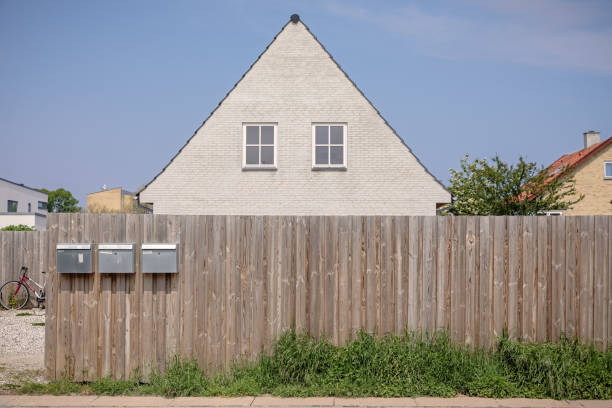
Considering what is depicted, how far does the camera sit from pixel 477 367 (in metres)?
6.77

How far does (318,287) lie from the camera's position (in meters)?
7.14

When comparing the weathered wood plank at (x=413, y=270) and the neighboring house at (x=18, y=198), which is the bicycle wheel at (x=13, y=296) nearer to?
the weathered wood plank at (x=413, y=270)

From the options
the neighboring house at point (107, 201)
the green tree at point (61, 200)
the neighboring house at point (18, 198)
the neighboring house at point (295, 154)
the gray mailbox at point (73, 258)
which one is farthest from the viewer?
the green tree at point (61, 200)

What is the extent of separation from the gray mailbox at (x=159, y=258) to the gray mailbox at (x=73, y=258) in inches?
29.7

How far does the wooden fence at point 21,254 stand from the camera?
16422mm

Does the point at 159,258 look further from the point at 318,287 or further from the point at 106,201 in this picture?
the point at 106,201

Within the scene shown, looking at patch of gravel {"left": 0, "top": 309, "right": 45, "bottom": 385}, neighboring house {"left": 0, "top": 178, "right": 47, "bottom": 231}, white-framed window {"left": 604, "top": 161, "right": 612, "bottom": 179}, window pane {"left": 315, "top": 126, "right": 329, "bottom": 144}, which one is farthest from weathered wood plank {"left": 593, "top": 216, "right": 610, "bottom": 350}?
neighboring house {"left": 0, "top": 178, "right": 47, "bottom": 231}

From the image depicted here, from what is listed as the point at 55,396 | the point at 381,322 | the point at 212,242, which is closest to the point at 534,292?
the point at 381,322

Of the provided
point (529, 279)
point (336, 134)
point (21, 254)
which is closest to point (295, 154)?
point (336, 134)

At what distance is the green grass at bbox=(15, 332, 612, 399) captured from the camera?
21.2 feet

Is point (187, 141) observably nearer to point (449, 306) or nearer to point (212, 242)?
point (212, 242)

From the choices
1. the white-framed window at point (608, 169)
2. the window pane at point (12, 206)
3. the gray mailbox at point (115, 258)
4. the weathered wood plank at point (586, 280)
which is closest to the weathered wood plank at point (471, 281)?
the weathered wood plank at point (586, 280)

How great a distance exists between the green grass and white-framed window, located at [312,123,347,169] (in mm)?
11378

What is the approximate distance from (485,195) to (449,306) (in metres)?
10.0
